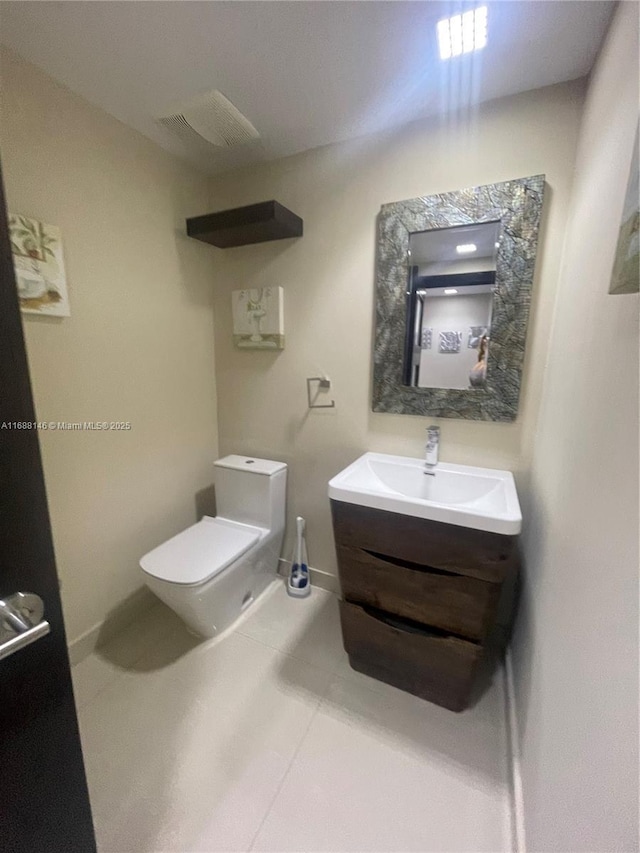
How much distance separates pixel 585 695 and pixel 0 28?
228 cm

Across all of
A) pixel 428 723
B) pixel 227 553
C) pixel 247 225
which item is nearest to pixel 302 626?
pixel 227 553

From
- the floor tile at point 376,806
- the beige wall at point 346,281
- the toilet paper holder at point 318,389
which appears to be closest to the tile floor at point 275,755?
the floor tile at point 376,806

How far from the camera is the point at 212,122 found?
1.46 metres

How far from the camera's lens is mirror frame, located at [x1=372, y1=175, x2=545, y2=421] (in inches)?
53.6

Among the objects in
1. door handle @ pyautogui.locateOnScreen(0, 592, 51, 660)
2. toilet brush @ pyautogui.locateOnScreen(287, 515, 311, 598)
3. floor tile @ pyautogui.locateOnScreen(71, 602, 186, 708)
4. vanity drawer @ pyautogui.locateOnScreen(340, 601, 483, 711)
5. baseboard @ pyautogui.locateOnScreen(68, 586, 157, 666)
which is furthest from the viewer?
toilet brush @ pyautogui.locateOnScreen(287, 515, 311, 598)

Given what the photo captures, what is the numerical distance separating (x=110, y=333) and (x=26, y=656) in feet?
4.24

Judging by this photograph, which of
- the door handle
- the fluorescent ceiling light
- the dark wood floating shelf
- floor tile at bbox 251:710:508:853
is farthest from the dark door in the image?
the fluorescent ceiling light

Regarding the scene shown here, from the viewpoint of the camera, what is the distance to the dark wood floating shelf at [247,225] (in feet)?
5.13

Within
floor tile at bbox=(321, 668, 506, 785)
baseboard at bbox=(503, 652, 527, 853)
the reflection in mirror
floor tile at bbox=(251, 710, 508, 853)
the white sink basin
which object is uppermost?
the reflection in mirror

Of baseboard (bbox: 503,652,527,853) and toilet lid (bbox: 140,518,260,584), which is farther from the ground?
toilet lid (bbox: 140,518,260,584)

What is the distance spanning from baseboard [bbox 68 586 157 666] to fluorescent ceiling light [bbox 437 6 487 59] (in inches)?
98.9

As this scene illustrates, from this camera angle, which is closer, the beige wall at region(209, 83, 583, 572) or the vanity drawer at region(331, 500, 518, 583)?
the vanity drawer at region(331, 500, 518, 583)

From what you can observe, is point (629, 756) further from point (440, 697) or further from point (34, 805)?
point (440, 697)

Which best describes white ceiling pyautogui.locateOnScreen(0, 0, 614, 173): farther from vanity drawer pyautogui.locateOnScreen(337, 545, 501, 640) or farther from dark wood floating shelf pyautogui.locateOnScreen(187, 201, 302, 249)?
vanity drawer pyautogui.locateOnScreen(337, 545, 501, 640)
